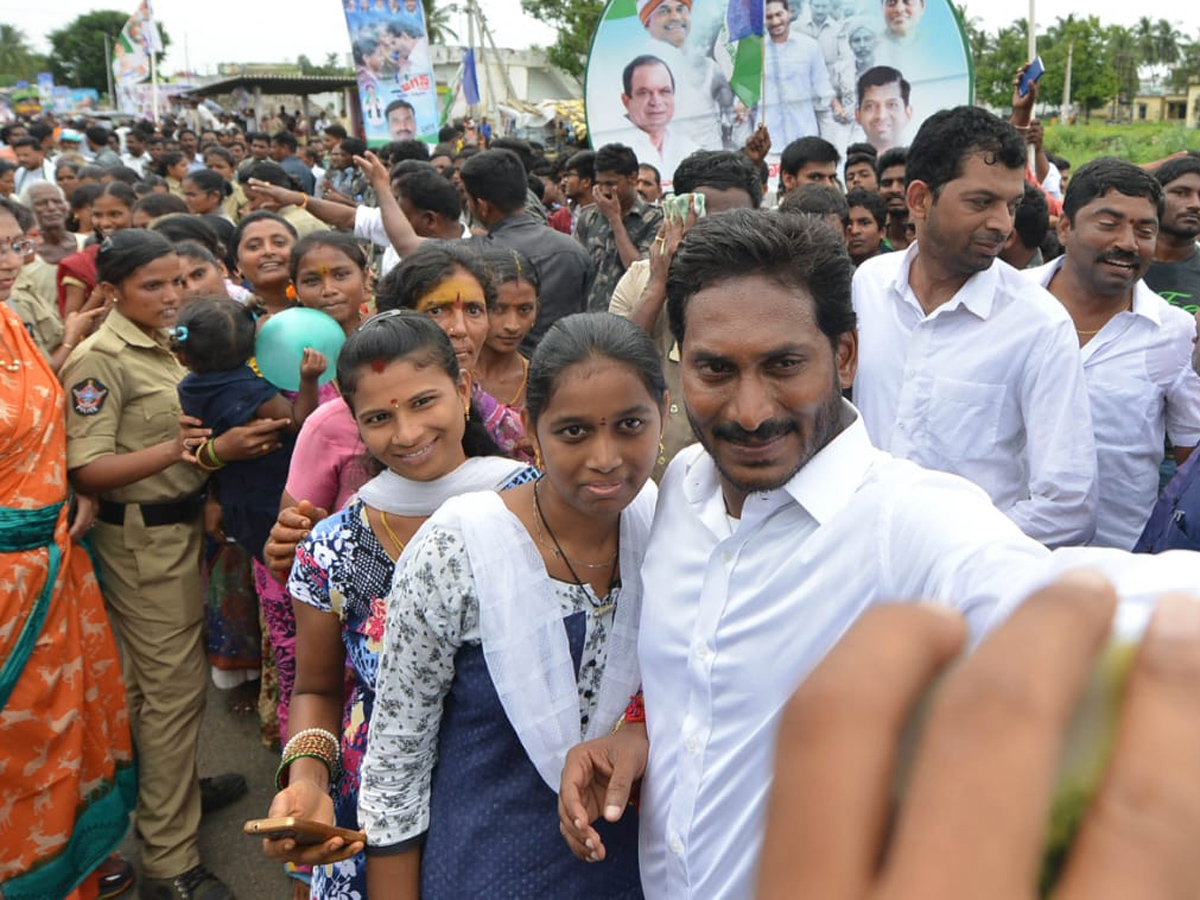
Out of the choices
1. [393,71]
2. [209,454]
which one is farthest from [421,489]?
[393,71]

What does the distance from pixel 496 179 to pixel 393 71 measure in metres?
5.00

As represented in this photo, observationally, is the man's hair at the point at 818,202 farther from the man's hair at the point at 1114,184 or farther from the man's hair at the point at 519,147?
the man's hair at the point at 519,147

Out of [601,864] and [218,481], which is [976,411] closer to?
[601,864]

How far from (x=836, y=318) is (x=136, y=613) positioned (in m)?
2.62

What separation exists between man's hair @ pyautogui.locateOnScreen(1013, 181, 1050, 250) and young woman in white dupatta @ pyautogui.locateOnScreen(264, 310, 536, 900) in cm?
306

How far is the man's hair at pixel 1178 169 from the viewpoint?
367cm

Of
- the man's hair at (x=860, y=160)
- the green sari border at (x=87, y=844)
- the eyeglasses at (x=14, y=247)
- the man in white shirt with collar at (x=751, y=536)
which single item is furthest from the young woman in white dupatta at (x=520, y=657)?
the man's hair at (x=860, y=160)

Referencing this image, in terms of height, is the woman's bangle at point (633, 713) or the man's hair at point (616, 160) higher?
the man's hair at point (616, 160)

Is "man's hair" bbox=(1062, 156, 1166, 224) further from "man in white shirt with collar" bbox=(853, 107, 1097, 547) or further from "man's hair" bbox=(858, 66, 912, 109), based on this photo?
"man's hair" bbox=(858, 66, 912, 109)

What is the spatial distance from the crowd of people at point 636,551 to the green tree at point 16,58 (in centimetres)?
7464

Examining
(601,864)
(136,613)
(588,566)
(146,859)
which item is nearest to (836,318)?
(588,566)

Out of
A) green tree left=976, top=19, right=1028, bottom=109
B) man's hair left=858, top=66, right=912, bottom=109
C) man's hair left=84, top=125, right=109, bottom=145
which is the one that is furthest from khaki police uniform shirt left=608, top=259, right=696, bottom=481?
green tree left=976, top=19, right=1028, bottom=109

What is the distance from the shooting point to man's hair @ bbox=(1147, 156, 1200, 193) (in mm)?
3670

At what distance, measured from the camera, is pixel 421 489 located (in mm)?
1938
